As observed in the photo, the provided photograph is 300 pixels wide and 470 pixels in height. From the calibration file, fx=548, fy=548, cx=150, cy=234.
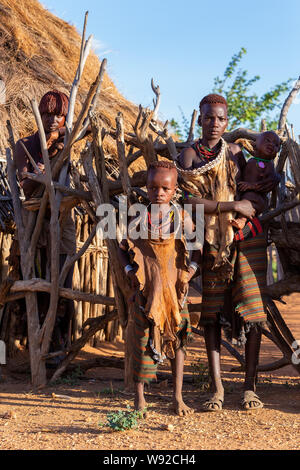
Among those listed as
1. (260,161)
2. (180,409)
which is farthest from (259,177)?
(180,409)

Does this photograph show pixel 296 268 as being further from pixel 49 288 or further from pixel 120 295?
pixel 49 288

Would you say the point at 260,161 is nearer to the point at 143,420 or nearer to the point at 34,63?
the point at 143,420

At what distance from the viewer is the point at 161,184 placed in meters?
3.27

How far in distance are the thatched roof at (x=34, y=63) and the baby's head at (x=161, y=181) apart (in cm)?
311

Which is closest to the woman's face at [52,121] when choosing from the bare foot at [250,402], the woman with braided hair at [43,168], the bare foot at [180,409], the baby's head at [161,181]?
the woman with braided hair at [43,168]

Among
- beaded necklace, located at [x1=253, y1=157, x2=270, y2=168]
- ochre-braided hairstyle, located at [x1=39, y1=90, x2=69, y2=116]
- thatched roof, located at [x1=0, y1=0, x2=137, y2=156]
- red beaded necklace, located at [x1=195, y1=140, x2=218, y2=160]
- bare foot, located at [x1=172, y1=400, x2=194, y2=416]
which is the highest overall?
thatched roof, located at [x1=0, y1=0, x2=137, y2=156]

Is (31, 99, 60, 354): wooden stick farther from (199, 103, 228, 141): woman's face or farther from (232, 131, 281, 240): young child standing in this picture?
(232, 131, 281, 240): young child standing

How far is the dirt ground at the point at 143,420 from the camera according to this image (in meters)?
2.80

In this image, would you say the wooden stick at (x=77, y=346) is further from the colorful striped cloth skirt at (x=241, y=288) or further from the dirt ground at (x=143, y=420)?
the colorful striped cloth skirt at (x=241, y=288)

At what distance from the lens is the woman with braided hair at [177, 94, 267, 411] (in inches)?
137

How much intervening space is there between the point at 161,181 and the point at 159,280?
60cm

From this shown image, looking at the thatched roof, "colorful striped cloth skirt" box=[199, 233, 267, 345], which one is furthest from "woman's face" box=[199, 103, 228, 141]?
the thatched roof

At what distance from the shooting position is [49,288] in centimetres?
438
